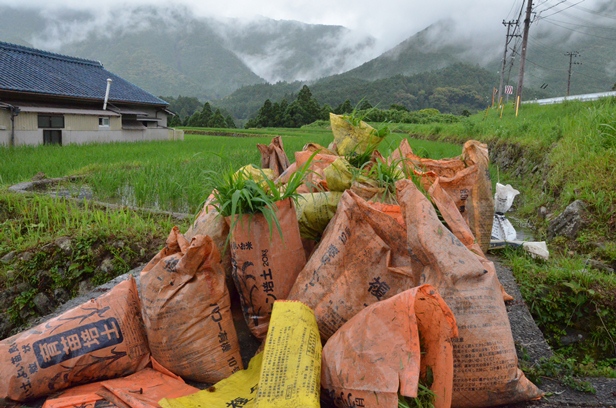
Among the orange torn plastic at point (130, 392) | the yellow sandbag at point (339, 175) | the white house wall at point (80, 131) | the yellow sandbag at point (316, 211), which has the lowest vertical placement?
the orange torn plastic at point (130, 392)

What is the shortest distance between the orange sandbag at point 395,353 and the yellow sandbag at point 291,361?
9cm

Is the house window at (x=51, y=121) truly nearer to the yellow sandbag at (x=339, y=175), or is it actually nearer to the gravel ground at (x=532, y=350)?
the gravel ground at (x=532, y=350)

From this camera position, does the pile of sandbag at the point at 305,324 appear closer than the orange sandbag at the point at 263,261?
Yes

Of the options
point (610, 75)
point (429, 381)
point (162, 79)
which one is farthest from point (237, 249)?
point (162, 79)

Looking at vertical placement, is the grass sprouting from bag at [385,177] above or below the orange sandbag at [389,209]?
above

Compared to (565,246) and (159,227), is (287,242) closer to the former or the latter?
(159,227)

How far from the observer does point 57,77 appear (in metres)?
16.7

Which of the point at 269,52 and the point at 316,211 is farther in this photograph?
the point at 269,52

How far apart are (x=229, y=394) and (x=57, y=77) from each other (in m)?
18.2

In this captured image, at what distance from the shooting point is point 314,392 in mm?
1415

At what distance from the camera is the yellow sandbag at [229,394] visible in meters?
1.58

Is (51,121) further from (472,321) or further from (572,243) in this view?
(472,321)

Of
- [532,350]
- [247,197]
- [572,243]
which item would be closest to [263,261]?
[247,197]

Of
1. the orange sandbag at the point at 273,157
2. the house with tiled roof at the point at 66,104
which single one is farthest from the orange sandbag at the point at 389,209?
the house with tiled roof at the point at 66,104
